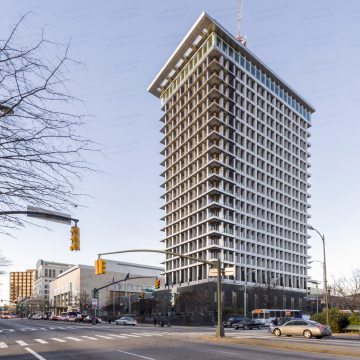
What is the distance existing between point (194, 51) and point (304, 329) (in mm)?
88924

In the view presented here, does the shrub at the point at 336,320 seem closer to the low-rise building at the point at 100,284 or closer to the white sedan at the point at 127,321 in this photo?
the white sedan at the point at 127,321

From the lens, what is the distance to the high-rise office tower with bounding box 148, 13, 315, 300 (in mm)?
97500

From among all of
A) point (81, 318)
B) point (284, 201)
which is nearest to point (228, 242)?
point (284, 201)

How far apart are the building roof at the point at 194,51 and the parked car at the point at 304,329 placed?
81.5 metres

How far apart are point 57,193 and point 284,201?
11188 cm

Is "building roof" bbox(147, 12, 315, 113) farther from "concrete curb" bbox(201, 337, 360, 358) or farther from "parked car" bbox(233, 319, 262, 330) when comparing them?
"concrete curb" bbox(201, 337, 360, 358)

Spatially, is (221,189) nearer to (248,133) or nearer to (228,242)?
(228,242)

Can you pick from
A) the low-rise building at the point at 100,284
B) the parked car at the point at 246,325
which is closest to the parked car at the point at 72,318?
the parked car at the point at 246,325

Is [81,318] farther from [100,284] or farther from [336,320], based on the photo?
[100,284]

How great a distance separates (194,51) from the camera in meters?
110

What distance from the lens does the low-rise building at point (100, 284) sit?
158 meters

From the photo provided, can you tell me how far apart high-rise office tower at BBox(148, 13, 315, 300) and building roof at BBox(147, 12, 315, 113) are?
296 mm

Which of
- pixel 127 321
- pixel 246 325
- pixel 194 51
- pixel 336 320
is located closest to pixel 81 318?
pixel 127 321

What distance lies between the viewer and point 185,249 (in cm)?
10556
